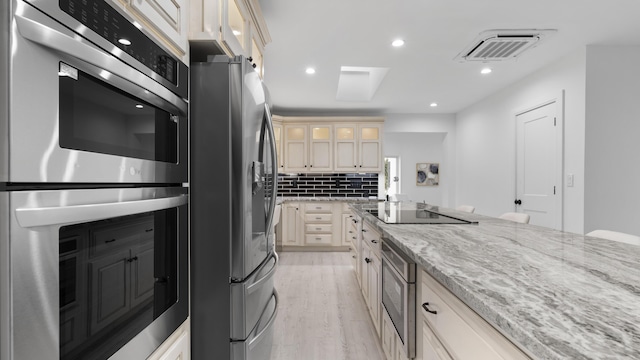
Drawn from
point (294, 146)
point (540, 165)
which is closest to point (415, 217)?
point (540, 165)

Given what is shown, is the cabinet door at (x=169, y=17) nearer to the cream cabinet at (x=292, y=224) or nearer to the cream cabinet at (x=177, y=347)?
the cream cabinet at (x=177, y=347)

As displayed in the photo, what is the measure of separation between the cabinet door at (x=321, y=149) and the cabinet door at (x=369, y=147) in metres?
0.54

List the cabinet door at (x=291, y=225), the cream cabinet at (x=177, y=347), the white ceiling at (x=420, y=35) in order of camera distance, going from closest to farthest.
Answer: the cream cabinet at (x=177, y=347)
the white ceiling at (x=420, y=35)
the cabinet door at (x=291, y=225)

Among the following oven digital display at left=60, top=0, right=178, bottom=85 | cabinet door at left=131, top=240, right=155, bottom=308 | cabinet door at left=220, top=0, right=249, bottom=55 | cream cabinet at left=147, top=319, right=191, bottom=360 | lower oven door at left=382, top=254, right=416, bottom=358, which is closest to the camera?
oven digital display at left=60, top=0, right=178, bottom=85

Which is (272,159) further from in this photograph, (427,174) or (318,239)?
(427,174)

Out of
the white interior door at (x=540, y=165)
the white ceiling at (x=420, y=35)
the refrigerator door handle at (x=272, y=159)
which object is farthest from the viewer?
the white interior door at (x=540, y=165)

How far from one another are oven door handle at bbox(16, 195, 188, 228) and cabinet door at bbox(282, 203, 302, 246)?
4.27 meters

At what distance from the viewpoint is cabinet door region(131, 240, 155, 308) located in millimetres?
828

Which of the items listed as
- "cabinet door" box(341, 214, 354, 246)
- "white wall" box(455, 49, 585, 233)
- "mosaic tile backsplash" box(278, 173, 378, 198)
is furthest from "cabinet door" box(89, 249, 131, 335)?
"mosaic tile backsplash" box(278, 173, 378, 198)

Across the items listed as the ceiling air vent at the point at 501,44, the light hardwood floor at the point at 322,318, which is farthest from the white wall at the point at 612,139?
the light hardwood floor at the point at 322,318

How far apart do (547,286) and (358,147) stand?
482 centimetres

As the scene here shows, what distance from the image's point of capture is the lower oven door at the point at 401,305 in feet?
4.01

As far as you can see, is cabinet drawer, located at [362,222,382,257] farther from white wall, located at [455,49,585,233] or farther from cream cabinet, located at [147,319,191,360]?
white wall, located at [455,49,585,233]

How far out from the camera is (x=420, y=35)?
2.75 m
